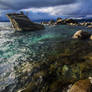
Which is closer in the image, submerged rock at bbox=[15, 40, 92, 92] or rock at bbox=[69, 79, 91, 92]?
rock at bbox=[69, 79, 91, 92]

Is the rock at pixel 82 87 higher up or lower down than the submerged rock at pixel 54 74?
higher up

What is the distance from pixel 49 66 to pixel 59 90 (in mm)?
3308

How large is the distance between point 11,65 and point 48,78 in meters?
4.66

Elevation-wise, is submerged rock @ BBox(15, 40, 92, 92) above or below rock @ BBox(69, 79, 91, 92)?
below

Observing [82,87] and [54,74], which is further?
[54,74]

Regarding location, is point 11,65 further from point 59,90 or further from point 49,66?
point 59,90

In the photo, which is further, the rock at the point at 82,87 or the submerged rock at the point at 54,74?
the submerged rock at the point at 54,74

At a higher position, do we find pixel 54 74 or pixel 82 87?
pixel 82 87

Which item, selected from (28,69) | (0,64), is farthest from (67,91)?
(0,64)

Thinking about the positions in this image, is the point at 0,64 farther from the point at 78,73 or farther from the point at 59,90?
the point at 78,73

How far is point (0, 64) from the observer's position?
9.61 meters

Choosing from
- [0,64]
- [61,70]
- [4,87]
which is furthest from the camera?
[0,64]

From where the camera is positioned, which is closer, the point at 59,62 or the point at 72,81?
the point at 72,81

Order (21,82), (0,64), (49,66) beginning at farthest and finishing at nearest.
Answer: (0,64), (49,66), (21,82)
